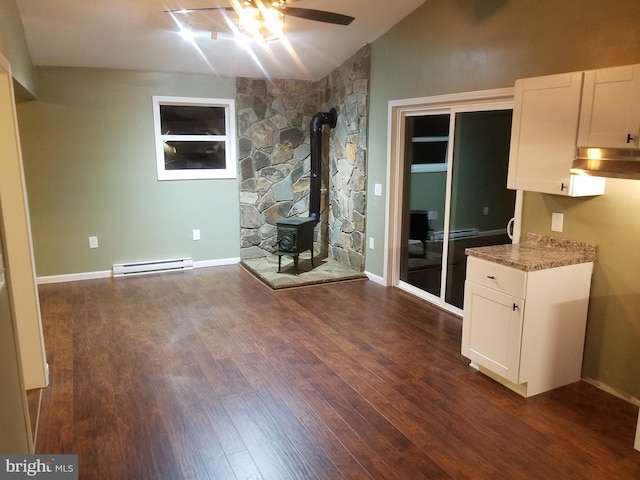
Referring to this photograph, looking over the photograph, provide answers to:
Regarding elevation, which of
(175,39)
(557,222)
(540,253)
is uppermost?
Result: (175,39)

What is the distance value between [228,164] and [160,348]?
293cm

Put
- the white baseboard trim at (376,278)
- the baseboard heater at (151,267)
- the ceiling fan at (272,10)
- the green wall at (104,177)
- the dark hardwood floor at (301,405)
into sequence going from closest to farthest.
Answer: the dark hardwood floor at (301,405)
the ceiling fan at (272,10)
the green wall at (104,177)
the white baseboard trim at (376,278)
the baseboard heater at (151,267)

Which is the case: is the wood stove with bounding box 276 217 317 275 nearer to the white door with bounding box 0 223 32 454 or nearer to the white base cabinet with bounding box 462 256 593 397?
the white base cabinet with bounding box 462 256 593 397

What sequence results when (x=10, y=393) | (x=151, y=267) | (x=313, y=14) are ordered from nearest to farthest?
(x=10, y=393) < (x=313, y=14) < (x=151, y=267)

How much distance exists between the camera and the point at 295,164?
20.5ft

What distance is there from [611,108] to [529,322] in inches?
50.1

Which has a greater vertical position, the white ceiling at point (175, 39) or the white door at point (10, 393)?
the white ceiling at point (175, 39)

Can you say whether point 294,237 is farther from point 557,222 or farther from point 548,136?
point 548,136

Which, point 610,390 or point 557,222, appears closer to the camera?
point 610,390

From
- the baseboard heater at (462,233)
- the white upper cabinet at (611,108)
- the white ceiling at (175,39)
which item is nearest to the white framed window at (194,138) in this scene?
the white ceiling at (175,39)

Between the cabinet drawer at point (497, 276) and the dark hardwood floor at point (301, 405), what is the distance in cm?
65

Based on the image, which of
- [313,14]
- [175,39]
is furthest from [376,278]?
[175,39]

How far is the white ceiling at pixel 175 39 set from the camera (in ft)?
12.9

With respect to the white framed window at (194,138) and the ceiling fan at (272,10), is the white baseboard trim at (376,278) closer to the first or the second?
the white framed window at (194,138)
